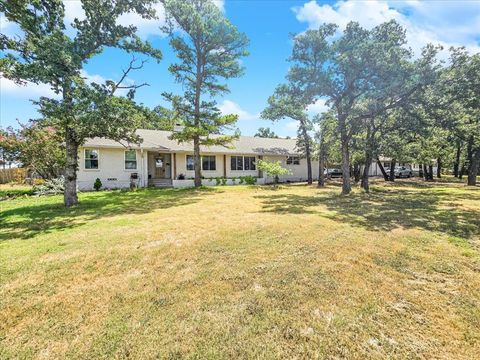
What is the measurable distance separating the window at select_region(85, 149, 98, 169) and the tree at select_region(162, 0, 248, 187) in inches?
241

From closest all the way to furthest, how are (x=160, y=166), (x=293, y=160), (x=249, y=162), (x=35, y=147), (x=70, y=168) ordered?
(x=70, y=168) < (x=35, y=147) < (x=160, y=166) < (x=249, y=162) < (x=293, y=160)

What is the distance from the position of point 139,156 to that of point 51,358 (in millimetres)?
18805

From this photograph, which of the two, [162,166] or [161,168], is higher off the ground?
[162,166]

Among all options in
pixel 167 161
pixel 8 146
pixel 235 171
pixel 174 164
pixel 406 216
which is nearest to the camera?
pixel 406 216

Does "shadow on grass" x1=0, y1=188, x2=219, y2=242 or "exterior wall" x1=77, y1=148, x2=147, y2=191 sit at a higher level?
"exterior wall" x1=77, y1=148, x2=147, y2=191

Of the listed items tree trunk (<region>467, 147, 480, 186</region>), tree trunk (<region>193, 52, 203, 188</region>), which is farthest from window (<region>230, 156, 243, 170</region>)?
tree trunk (<region>467, 147, 480, 186</region>)

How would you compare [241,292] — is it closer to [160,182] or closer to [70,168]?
[70,168]

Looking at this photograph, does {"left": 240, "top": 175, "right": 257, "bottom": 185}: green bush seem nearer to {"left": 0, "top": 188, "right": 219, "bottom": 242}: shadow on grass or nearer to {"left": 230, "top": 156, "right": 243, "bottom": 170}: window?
{"left": 230, "top": 156, "right": 243, "bottom": 170}: window

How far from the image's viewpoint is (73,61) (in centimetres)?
1062

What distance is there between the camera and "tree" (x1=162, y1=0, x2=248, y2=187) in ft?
58.6

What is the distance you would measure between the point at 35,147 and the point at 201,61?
13.7m

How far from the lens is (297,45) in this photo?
15.1m

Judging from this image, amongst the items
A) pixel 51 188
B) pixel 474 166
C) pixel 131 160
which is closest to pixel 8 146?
pixel 51 188

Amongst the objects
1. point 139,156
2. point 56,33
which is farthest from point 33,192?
point 56,33
